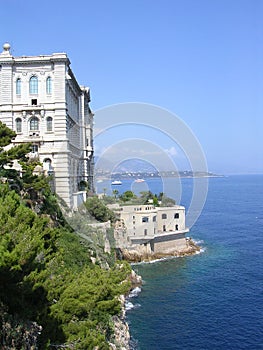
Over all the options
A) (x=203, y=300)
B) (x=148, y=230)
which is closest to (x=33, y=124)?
(x=203, y=300)

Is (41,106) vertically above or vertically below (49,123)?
above

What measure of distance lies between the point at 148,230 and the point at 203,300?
12.2 m

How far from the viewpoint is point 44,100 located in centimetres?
2508

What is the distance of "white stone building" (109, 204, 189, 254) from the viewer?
3588 cm

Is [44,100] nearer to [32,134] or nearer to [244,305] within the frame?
[32,134]

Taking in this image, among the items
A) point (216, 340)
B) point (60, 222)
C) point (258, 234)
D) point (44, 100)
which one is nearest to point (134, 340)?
point (216, 340)

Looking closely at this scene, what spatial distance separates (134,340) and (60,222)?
7256 millimetres

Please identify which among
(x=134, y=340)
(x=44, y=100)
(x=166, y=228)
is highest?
(x=44, y=100)

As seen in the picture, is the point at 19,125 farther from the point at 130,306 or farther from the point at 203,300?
the point at 203,300

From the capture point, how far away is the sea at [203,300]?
20.0m

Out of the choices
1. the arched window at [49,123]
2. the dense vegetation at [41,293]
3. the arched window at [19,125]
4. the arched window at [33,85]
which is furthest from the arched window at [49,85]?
the dense vegetation at [41,293]

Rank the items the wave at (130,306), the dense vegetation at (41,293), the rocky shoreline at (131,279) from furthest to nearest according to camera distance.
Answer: the wave at (130,306)
the rocky shoreline at (131,279)
the dense vegetation at (41,293)

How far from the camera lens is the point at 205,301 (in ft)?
81.4

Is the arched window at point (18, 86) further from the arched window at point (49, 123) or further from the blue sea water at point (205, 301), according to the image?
the blue sea water at point (205, 301)
